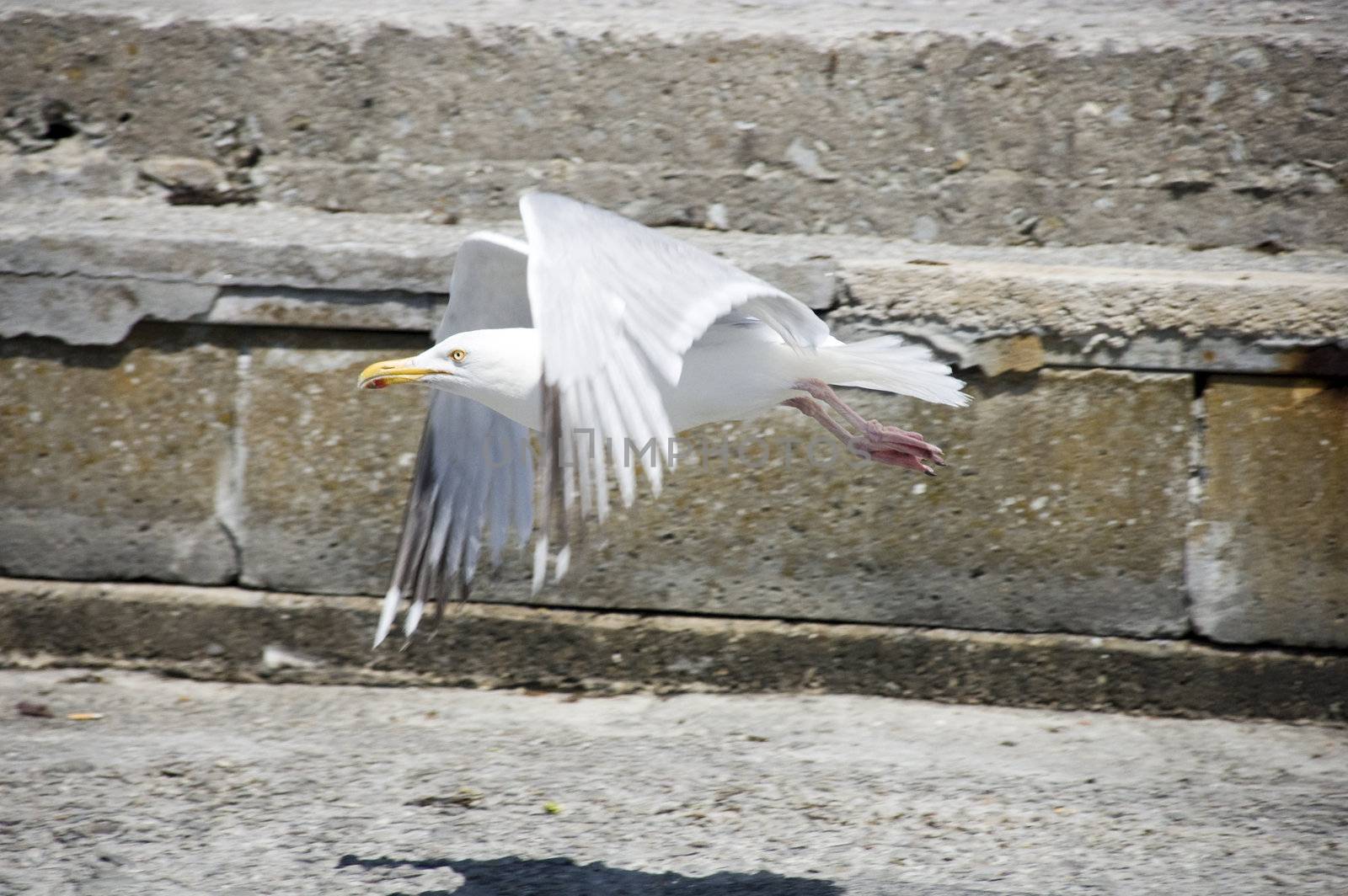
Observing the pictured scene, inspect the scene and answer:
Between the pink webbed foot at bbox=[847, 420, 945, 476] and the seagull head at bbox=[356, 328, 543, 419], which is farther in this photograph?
the pink webbed foot at bbox=[847, 420, 945, 476]

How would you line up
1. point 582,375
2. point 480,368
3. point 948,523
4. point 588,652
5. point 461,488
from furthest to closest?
point 588,652 < point 948,523 < point 461,488 < point 480,368 < point 582,375

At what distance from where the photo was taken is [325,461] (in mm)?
3377

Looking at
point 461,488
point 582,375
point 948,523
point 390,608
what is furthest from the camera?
point 948,523

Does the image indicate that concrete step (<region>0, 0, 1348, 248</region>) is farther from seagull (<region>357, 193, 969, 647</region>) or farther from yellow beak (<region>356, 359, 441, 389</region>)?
yellow beak (<region>356, 359, 441, 389</region>)

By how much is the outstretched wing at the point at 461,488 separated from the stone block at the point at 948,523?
359 millimetres

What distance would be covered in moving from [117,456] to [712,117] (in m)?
1.76

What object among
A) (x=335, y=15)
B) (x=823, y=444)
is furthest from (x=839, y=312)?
(x=335, y=15)

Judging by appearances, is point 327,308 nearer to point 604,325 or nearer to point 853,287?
point 853,287

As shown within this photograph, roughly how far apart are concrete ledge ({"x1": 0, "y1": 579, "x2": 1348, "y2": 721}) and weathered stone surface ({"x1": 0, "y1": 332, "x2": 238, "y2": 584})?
101 millimetres

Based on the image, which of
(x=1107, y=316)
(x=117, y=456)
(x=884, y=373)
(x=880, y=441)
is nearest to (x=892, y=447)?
(x=880, y=441)

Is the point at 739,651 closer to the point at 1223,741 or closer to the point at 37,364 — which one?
the point at 1223,741

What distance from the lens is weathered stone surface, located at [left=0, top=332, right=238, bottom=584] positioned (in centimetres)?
337

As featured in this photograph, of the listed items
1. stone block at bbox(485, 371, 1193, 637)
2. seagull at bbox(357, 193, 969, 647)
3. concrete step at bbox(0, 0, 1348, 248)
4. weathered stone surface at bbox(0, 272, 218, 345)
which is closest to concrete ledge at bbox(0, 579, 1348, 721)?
stone block at bbox(485, 371, 1193, 637)

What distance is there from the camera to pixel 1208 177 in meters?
3.48
